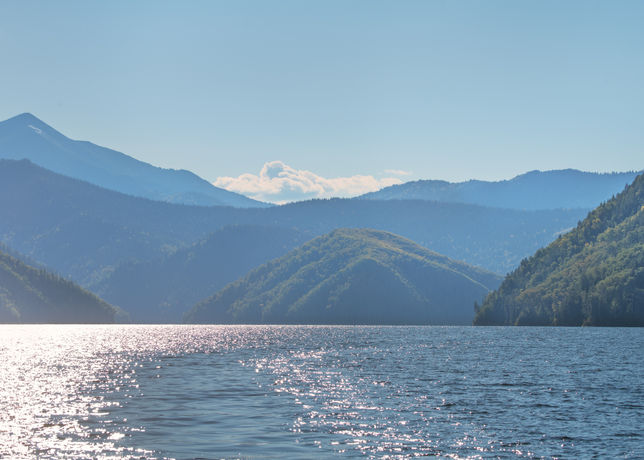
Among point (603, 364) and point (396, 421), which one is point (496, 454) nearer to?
point (396, 421)

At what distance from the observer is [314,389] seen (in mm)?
94000

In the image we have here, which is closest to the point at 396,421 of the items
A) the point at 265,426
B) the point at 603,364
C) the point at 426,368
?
the point at 265,426

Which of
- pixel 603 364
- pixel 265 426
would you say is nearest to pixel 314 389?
pixel 265 426

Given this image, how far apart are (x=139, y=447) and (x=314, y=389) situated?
136 ft

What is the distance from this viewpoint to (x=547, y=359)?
140 meters

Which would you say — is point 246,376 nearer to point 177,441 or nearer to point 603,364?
point 177,441

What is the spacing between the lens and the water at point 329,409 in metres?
54.8

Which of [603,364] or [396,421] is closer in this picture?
[396,421]

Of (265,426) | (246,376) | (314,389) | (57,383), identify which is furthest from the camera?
(246,376)

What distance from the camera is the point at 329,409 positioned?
247ft

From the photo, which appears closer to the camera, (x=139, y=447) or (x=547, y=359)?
(x=139, y=447)

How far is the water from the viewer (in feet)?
180

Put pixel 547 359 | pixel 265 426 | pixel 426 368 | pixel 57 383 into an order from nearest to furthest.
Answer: pixel 265 426 < pixel 57 383 < pixel 426 368 < pixel 547 359

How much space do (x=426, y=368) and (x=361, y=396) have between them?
41729 millimetres
